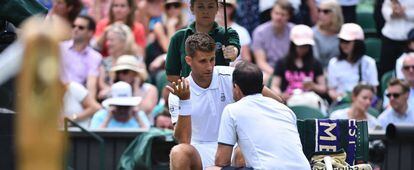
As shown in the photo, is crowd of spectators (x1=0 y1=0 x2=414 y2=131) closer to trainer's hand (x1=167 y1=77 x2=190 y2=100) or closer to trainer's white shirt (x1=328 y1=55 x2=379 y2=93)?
trainer's white shirt (x1=328 y1=55 x2=379 y2=93)

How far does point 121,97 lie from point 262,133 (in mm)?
5339

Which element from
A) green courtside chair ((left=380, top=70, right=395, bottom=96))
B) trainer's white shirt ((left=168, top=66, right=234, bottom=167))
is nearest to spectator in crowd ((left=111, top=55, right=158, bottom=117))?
green courtside chair ((left=380, top=70, right=395, bottom=96))

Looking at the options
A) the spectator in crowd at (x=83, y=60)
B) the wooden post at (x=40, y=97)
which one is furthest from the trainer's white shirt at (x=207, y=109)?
the spectator in crowd at (x=83, y=60)

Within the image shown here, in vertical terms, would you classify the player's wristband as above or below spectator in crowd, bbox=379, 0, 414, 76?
below

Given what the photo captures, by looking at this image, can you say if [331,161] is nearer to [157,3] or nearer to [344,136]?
[344,136]

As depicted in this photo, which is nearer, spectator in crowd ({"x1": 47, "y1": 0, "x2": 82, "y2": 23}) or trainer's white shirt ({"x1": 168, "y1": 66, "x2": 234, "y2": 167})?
trainer's white shirt ({"x1": 168, "y1": 66, "x2": 234, "y2": 167})

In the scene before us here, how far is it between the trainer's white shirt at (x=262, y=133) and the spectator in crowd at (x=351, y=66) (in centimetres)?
631

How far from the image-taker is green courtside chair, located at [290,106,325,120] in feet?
34.6

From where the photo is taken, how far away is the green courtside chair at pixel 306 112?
1055 centimetres

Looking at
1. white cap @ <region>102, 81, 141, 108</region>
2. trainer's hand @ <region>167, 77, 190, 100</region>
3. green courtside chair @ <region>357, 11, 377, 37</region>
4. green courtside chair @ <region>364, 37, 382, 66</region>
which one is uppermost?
green courtside chair @ <region>357, 11, 377, 37</region>

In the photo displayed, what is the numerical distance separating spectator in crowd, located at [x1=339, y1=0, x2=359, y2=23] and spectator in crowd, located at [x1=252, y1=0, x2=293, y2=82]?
101cm

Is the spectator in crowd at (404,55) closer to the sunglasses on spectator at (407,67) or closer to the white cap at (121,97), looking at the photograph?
the sunglasses on spectator at (407,67)

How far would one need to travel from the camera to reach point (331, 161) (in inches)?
309

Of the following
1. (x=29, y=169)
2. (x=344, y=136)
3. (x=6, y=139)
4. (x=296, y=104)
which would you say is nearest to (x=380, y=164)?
(x=296, y=104)
